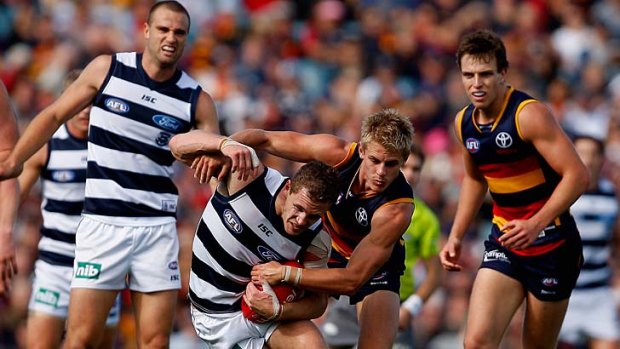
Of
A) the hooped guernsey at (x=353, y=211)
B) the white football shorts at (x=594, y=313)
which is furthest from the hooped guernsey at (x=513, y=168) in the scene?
the white football shorts at (x=594, y=313)

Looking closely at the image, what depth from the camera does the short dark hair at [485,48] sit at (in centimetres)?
793

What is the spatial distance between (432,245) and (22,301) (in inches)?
212

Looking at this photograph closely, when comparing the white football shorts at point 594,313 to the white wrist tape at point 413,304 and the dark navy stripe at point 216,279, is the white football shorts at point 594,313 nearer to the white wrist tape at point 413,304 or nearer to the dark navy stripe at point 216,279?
the white wrist tape at point 413,304

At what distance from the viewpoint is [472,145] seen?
8.16 meters

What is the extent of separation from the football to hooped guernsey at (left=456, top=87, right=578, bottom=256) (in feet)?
5.21

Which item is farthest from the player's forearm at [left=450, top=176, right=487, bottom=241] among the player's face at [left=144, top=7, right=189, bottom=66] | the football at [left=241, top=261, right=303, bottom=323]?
the player's face at [left=144, top=7, right=189, bottom=66]

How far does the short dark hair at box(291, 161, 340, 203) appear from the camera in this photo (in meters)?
7.10

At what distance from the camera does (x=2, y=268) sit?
759 cm

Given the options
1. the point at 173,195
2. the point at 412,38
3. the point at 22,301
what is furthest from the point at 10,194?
the point at 412,38

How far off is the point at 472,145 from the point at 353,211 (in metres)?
0.98

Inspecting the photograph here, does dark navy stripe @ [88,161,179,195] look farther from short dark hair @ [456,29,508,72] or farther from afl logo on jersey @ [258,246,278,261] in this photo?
short dark hair @ [456,29,508,72]

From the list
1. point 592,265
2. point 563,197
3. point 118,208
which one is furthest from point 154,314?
point 592,265

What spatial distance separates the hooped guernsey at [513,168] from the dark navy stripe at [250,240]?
1.66 metres

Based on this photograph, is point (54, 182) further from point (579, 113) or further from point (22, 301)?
point (579, 113)
